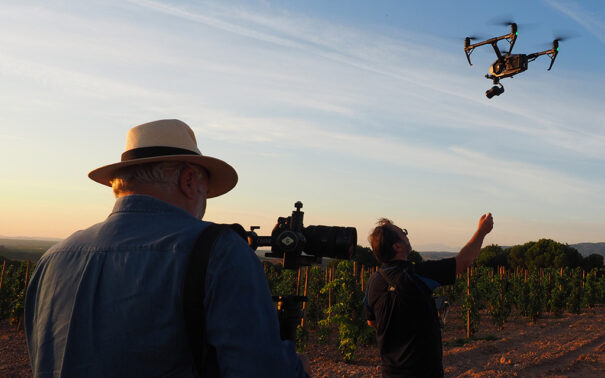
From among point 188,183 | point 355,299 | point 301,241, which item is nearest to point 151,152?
point 188,183

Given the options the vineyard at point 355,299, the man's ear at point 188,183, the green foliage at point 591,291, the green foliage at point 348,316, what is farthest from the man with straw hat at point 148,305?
the green foliage at point 591,291

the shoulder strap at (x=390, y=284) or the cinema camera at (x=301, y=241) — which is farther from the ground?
the cinema camera at (x=301, y=241)

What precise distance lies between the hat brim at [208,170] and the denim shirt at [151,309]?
255mm

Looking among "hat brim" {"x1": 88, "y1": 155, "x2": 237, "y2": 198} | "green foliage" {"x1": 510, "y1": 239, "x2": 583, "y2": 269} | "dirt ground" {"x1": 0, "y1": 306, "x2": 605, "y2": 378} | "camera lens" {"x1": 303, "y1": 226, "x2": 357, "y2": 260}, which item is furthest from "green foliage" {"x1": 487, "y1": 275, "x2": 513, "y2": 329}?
"green foliage" {"x1": 510, "y1": 239, "x2": 583, "y2": 269}

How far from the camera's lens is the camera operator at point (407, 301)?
10.3 ft

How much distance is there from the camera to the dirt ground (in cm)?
888

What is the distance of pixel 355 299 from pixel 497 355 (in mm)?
3227

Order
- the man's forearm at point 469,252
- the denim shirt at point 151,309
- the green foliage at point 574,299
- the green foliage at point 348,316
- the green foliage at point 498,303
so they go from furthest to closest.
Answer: the green foliage at point 574,299 < the green foliage at point 498,303 < the green foliage at point 348,316 < the man's forearm at point 469,252 < the denim shirt at point 151,309

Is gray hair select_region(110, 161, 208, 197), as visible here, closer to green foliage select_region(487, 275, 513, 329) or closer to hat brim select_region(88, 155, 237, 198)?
hat brim select_region(88, 155, 237, 198)

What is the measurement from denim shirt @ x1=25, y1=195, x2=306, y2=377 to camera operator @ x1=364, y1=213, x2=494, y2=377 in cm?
197

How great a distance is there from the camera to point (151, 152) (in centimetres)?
169

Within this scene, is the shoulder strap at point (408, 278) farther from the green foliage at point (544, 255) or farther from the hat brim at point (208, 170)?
the green foliage at point (544, 255)

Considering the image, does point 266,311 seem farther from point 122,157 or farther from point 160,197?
point 122,157

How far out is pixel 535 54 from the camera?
17734 millimetres
